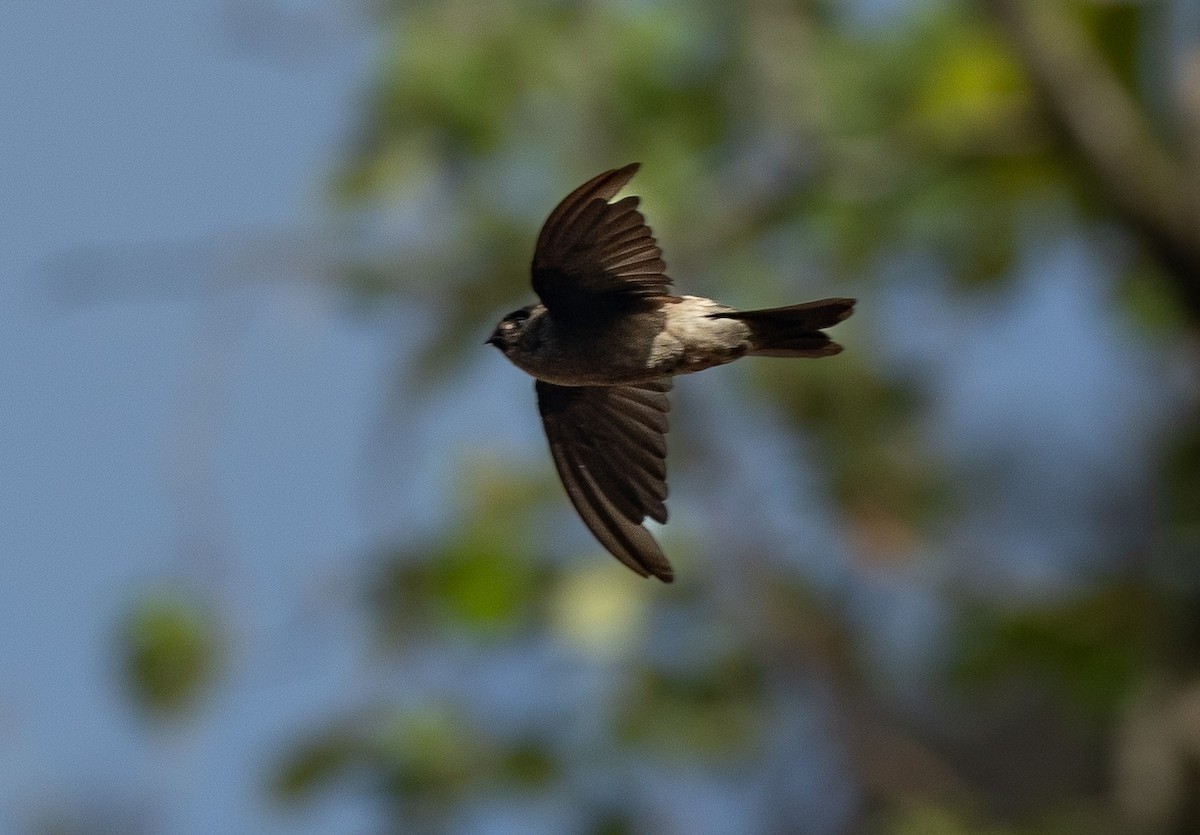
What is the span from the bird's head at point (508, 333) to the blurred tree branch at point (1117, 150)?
2.56 m

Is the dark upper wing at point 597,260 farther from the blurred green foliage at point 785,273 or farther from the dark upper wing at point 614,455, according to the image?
the blurred green foliage at point 785,273

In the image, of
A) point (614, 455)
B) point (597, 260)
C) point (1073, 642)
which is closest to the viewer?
point (597, 260)

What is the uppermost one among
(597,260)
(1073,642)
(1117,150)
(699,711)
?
(1117,150)

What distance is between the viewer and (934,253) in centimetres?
453

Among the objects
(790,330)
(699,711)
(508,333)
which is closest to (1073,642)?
(699,711)

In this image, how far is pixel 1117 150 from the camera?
3.97 meters

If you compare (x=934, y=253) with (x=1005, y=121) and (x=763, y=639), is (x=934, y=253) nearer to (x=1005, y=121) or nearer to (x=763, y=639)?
(x=1005, y=121)

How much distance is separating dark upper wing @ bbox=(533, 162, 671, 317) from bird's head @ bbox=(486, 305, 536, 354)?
0.03m

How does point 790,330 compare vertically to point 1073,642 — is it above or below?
above

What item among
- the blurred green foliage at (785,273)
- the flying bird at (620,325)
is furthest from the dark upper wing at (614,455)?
the blurred green foliage at (785,273)

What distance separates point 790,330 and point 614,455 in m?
0.25

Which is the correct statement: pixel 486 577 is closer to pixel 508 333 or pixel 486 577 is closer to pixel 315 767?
pixel 315 767

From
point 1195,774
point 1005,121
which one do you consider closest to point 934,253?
point 1005,121

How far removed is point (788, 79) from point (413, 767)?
68.2 inches
